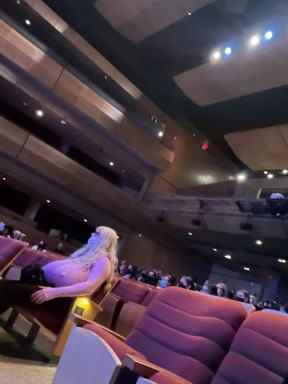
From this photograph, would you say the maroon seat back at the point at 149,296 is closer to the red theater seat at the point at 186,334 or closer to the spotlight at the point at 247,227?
the red theater seat at the point at 186,334

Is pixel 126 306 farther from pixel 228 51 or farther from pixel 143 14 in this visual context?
pixel 143 14

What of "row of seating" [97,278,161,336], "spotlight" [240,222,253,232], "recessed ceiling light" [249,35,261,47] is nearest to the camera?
"row of seating" [97,278,161,336]

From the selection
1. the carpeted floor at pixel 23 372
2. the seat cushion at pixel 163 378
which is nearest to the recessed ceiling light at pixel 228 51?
the carpeted floor at pixel 23 372

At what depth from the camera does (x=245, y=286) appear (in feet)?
43.2

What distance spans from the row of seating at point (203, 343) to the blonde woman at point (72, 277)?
1.73 ft

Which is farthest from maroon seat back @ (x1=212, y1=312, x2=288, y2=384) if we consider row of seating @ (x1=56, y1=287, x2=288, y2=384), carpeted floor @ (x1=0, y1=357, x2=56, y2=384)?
carpeted floor @ (x1=0, y1=357, x2=56, y2=384)

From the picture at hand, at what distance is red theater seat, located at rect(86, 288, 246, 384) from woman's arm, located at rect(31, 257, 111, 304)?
51 cm

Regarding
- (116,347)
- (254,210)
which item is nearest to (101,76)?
(254,210)

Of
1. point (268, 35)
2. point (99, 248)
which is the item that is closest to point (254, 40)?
point (268, 35)

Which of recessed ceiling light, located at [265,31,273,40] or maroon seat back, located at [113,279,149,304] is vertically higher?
recessed ceiling light, located at [265,31,273,40]

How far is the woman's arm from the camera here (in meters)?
2.12

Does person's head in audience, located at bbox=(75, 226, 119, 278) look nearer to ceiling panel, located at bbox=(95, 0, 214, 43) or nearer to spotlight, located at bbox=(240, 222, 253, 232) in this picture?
ceiling panel, located at bbox=(95, 0, 214, 43)

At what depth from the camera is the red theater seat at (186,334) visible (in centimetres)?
149

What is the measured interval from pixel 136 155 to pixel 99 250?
9.30 metres
